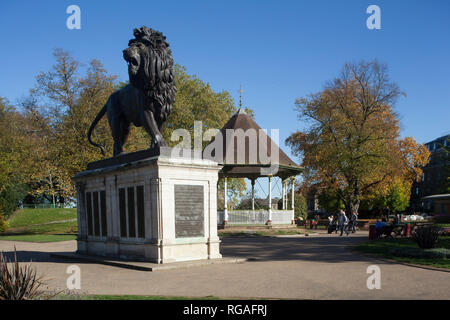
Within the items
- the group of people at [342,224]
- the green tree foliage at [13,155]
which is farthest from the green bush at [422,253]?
the green tree foliage at [13,155]

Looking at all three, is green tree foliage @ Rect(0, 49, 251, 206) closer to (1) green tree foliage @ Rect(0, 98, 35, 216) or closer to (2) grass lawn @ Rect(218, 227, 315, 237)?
(1) green tree foliage @ Rect(0, 98, 35, 216)

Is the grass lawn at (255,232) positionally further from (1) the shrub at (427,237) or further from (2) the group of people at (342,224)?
(1) the shrub at (427,237)

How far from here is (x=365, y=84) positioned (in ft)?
127

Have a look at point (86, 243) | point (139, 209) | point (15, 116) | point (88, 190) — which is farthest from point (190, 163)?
point (15, 116)

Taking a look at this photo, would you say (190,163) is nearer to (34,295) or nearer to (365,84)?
(34,295)

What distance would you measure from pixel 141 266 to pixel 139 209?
1982 mm

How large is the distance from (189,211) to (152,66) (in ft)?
15.3

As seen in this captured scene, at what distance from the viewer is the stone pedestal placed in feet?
39.7

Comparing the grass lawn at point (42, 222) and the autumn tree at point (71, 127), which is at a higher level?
the autumn tree at point (71, 127)

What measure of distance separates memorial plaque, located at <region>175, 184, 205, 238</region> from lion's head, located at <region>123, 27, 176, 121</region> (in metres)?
2.64

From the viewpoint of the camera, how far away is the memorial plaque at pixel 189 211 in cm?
1250

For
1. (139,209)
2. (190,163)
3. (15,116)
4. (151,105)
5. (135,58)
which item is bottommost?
(139,209)

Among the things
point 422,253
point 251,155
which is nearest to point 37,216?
point 251,155

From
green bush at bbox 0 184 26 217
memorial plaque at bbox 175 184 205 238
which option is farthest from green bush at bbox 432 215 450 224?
green bush at bbox 0 184 26 217
